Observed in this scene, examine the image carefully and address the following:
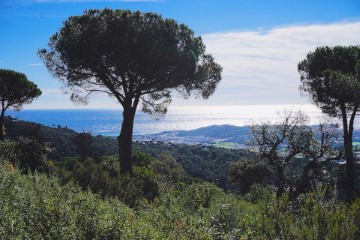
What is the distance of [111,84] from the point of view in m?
18.1

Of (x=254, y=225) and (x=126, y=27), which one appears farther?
(x=126, y=27)

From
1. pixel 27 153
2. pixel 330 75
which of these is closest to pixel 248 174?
pixel 330 75

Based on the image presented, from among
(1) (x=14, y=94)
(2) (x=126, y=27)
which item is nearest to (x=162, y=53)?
(2) (x=126, y=27)

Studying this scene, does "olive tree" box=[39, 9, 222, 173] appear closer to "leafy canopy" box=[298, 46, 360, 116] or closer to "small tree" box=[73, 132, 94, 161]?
"leafy canopy" box=[298, 46, 360, 116]

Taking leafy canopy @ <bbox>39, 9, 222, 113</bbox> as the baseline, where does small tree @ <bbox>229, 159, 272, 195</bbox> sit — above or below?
below

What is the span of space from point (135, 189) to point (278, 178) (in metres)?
9.89

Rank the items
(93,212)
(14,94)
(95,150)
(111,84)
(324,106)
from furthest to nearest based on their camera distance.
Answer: (95,150), (14,94), (324,106), (111,84), (93,212)

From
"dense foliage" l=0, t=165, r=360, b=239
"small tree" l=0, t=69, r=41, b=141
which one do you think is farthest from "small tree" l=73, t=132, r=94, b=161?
"dense foliage" l=0, t=165, r=360, b=239

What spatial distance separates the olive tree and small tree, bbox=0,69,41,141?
35.2 ft

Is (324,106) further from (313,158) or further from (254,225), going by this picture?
(254,225)

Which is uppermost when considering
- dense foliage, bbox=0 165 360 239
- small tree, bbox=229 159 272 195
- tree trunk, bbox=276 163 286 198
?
dense foliage, bbox=0 165 360 239

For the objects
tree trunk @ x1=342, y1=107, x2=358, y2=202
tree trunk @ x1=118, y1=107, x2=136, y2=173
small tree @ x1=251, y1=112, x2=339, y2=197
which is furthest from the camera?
small tree @ x1=251, y1=112, x2=339, y2=197

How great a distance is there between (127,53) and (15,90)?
15349 mm

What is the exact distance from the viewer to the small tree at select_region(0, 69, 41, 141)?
27.4m
